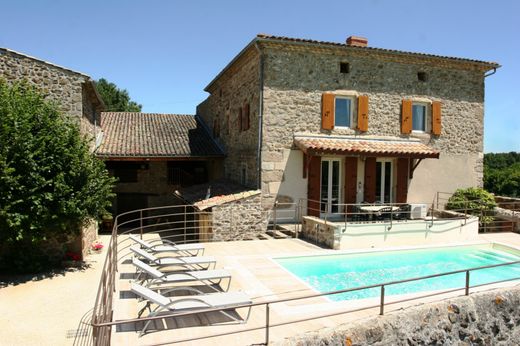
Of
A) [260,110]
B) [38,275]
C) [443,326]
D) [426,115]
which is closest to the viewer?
[443,326]

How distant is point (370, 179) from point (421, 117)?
3596mm

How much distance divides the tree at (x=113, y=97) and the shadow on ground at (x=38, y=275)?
1220 inches

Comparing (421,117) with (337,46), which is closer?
(337,46)

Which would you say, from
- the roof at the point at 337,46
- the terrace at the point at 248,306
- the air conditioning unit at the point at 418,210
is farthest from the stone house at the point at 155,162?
the air conditioning unit at the point at 418,210

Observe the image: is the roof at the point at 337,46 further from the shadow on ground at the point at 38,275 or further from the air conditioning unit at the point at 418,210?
the shadow on ground at the point at 38,275

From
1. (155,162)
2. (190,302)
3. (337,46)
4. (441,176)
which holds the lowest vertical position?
(190,302)

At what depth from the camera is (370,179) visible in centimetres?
1483

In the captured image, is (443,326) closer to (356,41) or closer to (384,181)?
(384,181)

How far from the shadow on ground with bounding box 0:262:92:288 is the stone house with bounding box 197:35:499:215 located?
6.08 metres

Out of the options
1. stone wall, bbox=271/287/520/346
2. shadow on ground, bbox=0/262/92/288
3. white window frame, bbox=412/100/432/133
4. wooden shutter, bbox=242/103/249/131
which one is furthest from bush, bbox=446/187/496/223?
shadow on ground, bbox=0/262/92/288

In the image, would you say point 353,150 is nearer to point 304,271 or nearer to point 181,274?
point 304,271

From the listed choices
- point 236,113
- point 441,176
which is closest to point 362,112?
point 441,176

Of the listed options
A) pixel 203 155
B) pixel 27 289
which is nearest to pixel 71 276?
pixel 27 289

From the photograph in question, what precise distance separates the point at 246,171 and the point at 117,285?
313 inches
